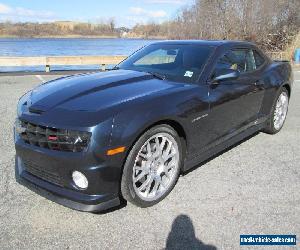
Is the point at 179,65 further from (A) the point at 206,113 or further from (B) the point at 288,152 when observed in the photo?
(B) the point at 288,152

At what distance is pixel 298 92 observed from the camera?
1041 cm

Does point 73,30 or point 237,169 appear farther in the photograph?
point 73,30

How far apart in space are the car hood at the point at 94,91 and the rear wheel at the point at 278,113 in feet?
8.25

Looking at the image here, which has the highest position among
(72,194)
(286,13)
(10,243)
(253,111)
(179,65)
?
(286,13)

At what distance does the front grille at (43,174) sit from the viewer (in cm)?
333

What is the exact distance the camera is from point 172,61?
478cm

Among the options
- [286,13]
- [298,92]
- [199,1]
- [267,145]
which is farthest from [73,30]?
[267,145]

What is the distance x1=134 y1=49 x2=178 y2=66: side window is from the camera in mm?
4898

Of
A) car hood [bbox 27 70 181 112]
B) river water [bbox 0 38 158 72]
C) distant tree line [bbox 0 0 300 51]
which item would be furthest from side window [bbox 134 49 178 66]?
distant tree line [bbox 0 0 300 51]

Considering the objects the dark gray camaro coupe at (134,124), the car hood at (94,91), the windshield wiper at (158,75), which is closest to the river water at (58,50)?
the dark gray camaro coupe at (134,124)

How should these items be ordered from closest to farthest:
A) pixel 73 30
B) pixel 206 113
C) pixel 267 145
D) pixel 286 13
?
pixel 206 113 < pixel 267 145 < pixel 286 13 < pixel 73 30

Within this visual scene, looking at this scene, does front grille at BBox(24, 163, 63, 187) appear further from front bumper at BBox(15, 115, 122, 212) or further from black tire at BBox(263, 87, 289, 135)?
black tire at BBox(263, 87, 289, 135)

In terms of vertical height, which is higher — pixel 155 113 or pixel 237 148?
pixel 155 113

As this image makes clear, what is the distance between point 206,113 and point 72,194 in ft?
5.64
